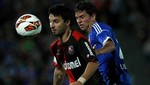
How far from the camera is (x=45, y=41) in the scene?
16422 mm

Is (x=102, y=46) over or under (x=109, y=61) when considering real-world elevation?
over

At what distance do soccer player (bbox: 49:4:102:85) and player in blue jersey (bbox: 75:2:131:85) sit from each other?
0.61m

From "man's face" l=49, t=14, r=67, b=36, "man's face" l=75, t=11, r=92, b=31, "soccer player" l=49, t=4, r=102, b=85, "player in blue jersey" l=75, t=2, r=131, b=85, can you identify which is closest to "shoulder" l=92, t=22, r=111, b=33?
"player in blue jersey" l=75, t=2, r=131, b=85

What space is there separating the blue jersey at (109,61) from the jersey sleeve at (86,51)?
0.83m

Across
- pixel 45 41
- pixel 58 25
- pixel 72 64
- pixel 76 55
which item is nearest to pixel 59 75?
pixel 72 64

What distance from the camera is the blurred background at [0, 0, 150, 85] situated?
15328mm

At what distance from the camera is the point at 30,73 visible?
50.0 feet

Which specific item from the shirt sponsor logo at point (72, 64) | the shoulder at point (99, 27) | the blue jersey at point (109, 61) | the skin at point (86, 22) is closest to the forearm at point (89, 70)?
the shirt sponsor logo at point (72, 64)

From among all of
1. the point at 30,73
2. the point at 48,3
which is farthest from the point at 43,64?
the point at 48,3

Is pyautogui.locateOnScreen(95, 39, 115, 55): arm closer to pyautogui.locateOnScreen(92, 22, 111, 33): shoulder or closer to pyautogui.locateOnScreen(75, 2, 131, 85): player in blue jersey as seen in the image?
pyautogui.locateOnScreen(75, 2, 131, 85): player in blue jersey

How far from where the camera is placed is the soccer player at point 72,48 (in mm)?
7918

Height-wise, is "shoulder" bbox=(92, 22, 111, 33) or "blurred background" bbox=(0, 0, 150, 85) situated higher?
"shoulder" bbox=(92, 22, 111, 33)

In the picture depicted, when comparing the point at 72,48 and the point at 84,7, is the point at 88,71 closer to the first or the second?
the point at 72,48

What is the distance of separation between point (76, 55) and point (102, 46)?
754mm
